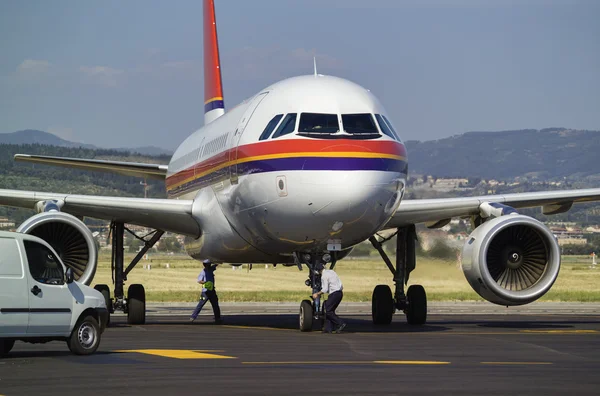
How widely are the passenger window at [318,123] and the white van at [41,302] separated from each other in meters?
5.43

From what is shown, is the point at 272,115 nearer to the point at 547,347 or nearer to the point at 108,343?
the point at 108,343

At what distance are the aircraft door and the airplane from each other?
2.5 inches

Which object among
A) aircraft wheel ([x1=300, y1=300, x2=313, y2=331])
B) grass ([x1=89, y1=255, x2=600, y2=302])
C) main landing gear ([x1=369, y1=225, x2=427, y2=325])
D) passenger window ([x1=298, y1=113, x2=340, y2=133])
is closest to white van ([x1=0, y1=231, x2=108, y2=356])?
passenger window ([x1=298, y1=113, x2=340, y2=133])

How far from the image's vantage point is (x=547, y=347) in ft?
61.1

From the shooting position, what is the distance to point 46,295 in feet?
53.9

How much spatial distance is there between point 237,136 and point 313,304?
360cm

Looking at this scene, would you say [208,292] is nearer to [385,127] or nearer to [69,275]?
[385,127]

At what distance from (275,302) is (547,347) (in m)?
22.8

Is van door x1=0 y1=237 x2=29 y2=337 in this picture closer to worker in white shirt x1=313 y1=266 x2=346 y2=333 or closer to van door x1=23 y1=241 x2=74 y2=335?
van door x1=23 y1=241 x2=74 y2=335

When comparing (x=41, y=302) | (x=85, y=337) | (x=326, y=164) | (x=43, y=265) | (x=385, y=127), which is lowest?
(x=85, y=337)

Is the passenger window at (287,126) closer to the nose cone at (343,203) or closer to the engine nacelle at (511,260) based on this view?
the nose cone at (343,203)

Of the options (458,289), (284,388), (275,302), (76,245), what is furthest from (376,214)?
(458,289)

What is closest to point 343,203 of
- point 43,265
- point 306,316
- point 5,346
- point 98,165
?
point 306,316

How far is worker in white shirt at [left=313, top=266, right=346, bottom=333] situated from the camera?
22.2 meters
